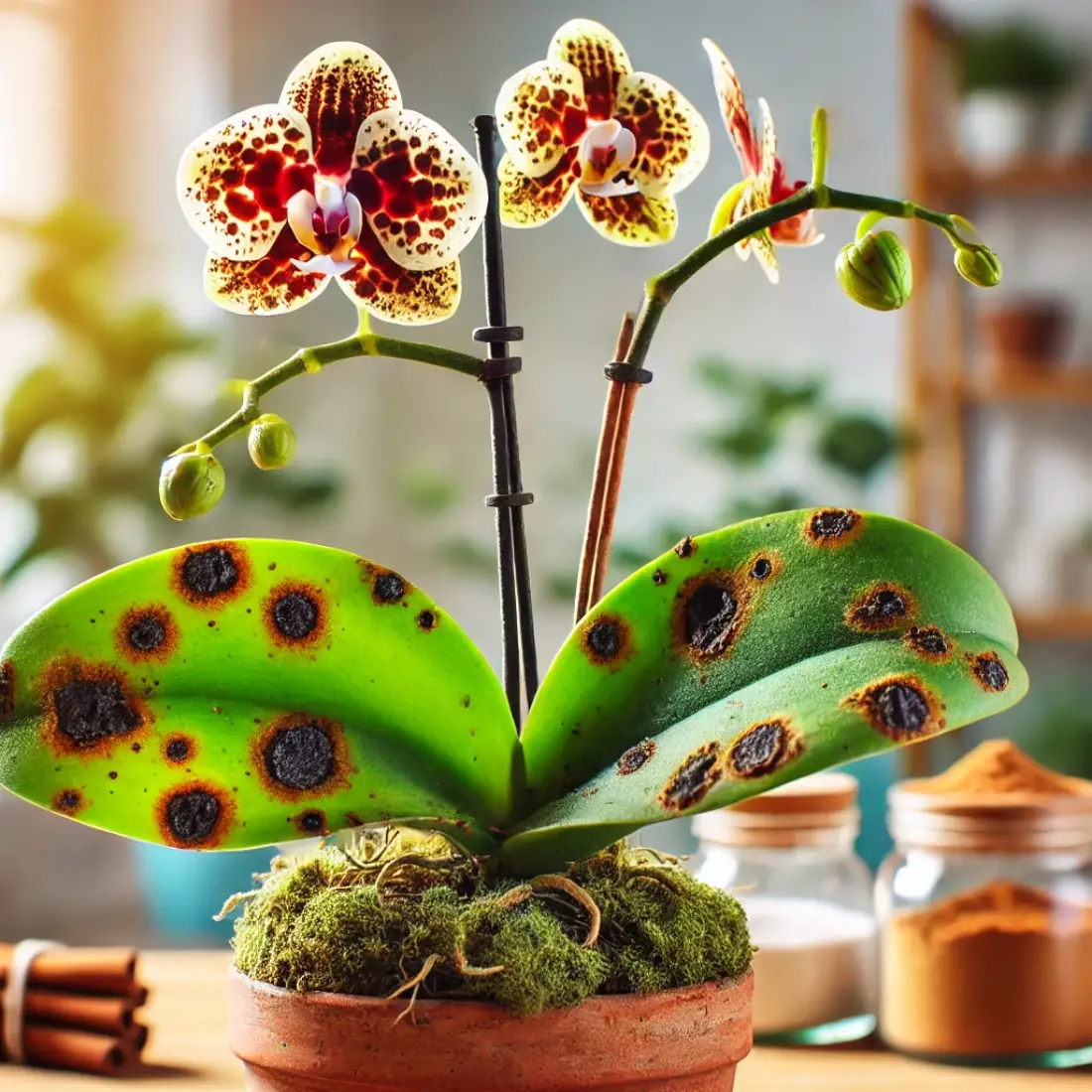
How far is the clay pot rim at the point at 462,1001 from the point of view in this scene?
49 cm

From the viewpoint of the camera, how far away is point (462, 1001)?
49 cm

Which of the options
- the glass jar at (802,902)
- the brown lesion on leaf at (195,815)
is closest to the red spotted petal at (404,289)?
the brown lesion on leaf at (195,815)

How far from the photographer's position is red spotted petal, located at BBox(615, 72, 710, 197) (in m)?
0.62

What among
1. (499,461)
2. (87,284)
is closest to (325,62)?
(499,461)

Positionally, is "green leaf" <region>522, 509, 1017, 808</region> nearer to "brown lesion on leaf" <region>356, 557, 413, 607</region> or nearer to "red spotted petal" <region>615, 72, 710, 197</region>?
"brown lesion on leaf" <region>356, 557, 413, 607</region>

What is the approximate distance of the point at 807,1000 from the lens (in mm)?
847

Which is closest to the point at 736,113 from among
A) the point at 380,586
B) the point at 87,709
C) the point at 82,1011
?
the point at 380,586

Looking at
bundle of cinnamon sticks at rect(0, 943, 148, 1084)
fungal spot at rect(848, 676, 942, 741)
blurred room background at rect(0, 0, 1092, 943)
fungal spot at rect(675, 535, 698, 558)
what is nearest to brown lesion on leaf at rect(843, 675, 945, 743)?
fungal spot at rect(848, 676, 942, 741)

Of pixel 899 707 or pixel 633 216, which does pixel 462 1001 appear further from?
pixel 633 216

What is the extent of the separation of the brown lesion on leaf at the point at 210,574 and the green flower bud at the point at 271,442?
4cm

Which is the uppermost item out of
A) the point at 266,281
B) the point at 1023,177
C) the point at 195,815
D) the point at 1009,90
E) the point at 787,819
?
the point at 1009,90

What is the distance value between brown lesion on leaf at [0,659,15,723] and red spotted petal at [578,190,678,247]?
12.3 inches

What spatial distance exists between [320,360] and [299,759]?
15cm

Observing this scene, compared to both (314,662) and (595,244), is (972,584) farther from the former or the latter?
(595,244)
